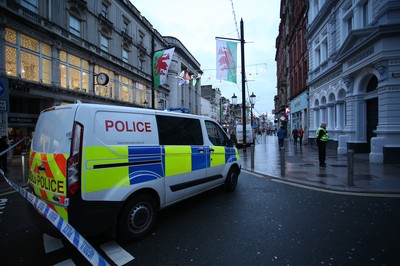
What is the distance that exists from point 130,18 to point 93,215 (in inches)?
1173

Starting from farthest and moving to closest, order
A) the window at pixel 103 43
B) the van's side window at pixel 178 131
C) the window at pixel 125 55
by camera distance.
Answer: the window at pixel 125 55, the window at pixel 103 43, the van's side window at pixel 178 131

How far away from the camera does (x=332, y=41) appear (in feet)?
50.0

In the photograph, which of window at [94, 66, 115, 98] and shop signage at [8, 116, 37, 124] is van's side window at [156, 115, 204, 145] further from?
window at [94, 66, 115, 98]

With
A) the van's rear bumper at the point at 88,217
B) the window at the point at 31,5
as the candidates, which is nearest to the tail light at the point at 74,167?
the van's rear bumper at the point at 88,217

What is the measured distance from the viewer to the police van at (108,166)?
8.97ft

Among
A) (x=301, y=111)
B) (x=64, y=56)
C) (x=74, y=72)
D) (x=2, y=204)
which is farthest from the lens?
(x=301, y=111)

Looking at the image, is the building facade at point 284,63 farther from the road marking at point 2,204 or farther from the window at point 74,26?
the road marking at point 2,204

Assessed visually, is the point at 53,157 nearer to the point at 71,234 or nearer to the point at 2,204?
the point at 71,234

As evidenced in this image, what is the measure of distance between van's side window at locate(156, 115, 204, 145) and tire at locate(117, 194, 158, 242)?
102cm

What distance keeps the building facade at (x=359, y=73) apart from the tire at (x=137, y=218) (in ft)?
34.4

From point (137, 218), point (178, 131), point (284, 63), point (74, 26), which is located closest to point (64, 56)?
point (74, 26)

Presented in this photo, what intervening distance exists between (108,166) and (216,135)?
3026 mm

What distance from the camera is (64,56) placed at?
57.6 feet

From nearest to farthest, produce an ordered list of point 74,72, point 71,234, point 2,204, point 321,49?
point 71,234 < point 2,204 < point 321,49 < point 74,72
